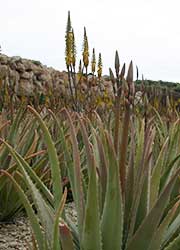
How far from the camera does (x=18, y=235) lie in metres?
1.93

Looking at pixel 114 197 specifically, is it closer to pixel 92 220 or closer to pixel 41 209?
pixel 92 220

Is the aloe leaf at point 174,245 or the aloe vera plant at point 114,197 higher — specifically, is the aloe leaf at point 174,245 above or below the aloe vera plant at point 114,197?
below

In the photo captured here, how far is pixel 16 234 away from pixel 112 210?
1.06 metres

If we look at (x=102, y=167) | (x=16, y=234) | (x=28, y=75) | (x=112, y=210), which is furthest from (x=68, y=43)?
(x=28, y=75)

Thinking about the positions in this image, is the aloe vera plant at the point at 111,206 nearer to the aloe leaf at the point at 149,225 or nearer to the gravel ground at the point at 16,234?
the aloe leaf at the point at 149,225

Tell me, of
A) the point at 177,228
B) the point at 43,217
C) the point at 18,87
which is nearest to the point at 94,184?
the point at 43,217

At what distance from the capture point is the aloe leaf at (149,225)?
3.08 feet

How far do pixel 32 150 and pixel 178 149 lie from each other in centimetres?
78

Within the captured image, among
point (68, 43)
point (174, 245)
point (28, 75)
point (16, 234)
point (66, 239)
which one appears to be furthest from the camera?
point (28, 75)

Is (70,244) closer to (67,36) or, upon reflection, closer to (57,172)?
(57,172)

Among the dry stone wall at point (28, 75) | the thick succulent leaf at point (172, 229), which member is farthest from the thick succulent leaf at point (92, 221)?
the dry stone wall at point (28, 75)

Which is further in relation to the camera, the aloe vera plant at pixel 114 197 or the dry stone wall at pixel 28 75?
the dry stone wall at pixel 28 75

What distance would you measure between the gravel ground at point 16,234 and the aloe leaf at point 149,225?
69cm

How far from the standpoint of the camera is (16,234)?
1.94 meters
